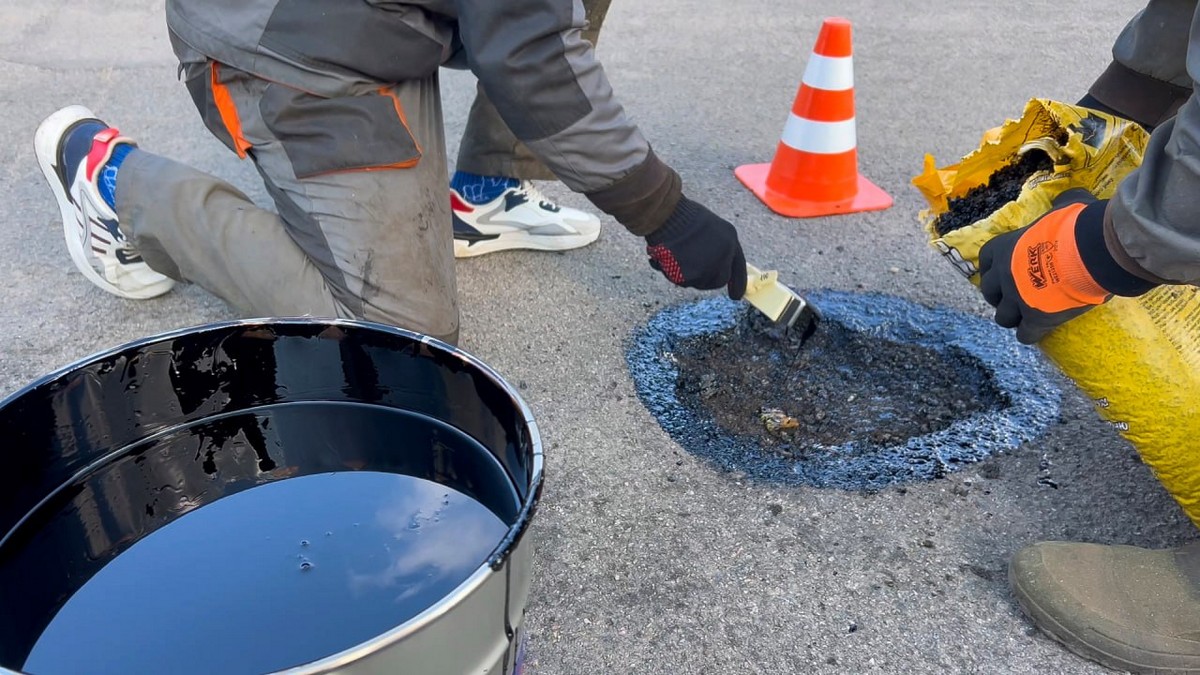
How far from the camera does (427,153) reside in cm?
Answer: 208

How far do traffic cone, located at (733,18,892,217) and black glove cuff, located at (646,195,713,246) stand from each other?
1.03m

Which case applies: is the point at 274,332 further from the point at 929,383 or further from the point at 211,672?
the point at 929,383

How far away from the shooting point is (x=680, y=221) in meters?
2.00

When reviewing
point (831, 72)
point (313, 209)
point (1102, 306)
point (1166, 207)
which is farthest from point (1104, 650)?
point (831, 72)

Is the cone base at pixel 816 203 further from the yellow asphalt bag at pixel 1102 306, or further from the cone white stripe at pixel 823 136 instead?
the yellow asphalt bag at pixel 1102 306

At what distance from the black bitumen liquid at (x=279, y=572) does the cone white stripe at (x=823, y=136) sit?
2.00m

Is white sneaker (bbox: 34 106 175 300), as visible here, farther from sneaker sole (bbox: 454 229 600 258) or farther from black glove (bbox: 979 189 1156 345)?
black glove (bbox: 979 189 1156 345)

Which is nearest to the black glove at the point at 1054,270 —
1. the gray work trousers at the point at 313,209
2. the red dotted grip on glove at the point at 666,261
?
the red dotted grip on glove at the point at 666,261

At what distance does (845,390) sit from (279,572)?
141cm

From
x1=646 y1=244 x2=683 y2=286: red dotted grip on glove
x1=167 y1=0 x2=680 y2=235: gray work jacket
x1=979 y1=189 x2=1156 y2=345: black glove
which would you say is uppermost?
x1=167 y1=0 x2=680 y2=235: gray work jacket

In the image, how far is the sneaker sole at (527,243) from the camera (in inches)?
105

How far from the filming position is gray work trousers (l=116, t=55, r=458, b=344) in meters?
1.94

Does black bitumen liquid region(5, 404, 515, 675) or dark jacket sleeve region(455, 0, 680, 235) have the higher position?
dark jacket sleeve region(455, 0, 680, 235)

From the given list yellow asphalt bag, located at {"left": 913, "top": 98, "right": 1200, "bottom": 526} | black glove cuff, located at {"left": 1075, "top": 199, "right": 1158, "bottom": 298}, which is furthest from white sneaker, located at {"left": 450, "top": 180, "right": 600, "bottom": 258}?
black glove cuff, located at {"left": 1075, "top": 199, "right": 1158, "bottom": 298}
